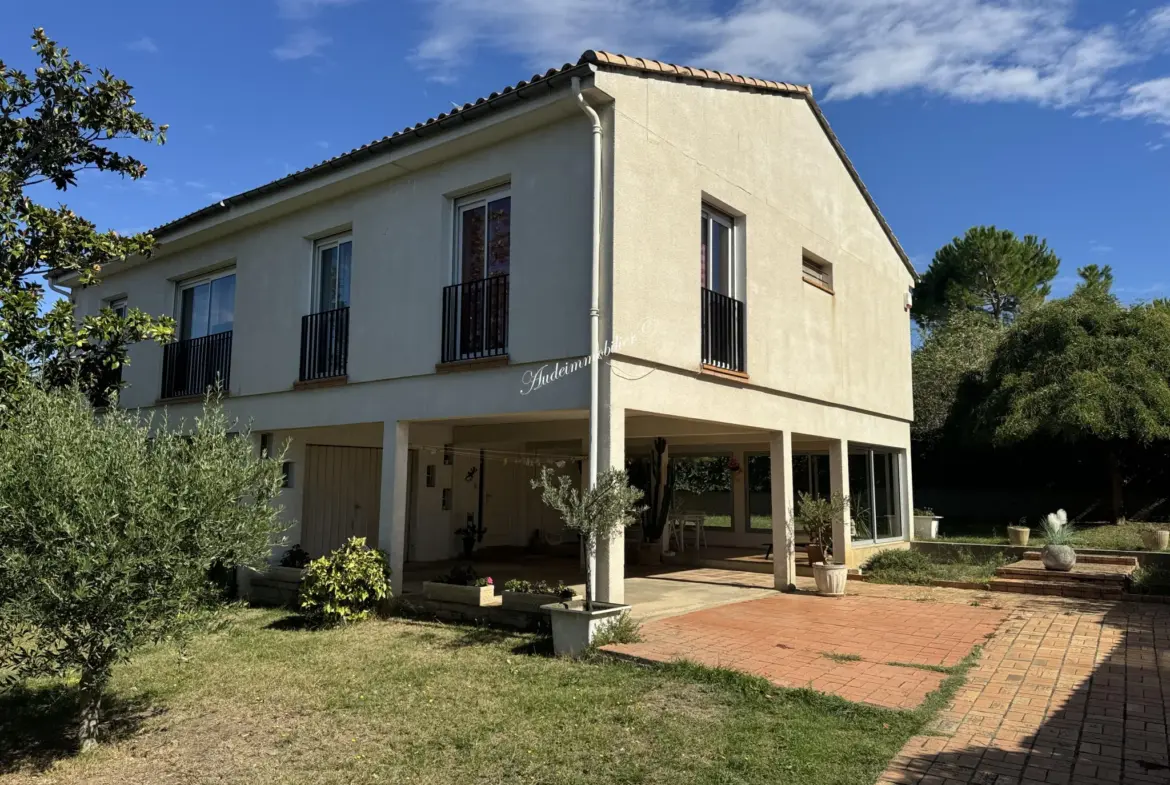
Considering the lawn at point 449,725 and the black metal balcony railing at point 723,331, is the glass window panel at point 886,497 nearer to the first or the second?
the black metal balcony railing at point 723,331

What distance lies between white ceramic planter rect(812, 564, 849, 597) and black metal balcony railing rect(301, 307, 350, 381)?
25.0 feet

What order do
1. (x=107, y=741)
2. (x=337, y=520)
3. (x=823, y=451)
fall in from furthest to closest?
(x=823, y=451), (x=337, y=520), (x=107, y=741)

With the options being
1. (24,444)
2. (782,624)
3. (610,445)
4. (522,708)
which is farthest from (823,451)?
(24,444)

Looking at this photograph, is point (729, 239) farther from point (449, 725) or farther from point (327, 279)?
point (449, 725)

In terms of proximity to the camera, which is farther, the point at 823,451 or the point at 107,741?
the point at 823,451

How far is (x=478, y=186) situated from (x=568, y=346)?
2778 millimetres

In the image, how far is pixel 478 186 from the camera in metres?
9.84

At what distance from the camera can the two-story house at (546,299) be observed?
8648mm

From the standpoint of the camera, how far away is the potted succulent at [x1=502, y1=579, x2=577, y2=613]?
8727 millimetres

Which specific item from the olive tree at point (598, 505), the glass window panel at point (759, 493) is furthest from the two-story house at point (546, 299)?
the glass window panel at point (759, 493)

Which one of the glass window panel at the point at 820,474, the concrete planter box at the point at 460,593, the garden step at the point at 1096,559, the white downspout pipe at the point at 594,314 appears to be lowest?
the concrete planter box at the point at 460,593

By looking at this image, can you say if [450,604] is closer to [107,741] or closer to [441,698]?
[441,698]

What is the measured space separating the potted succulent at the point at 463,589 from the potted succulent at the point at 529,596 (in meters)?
0.37

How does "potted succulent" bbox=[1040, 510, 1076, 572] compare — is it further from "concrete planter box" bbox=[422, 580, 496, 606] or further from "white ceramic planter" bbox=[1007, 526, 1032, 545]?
"concrete planter box" bbox=[422, 580, 496, 606]
